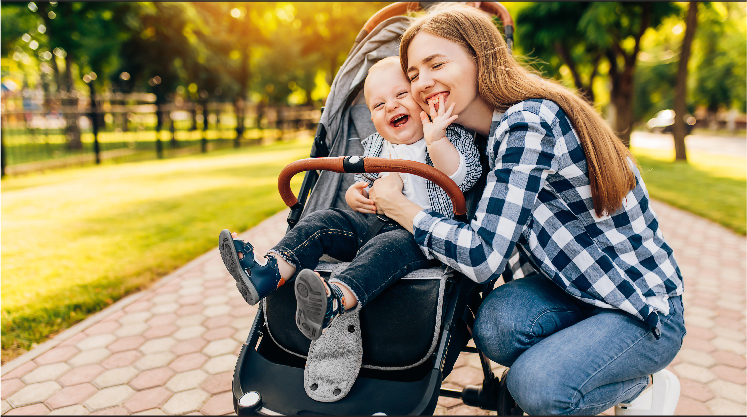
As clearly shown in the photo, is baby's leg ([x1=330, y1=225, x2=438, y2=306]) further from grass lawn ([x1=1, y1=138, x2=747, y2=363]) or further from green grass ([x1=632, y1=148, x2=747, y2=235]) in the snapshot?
green grass ([x1=632, y1=148, x2=747, y2=235])

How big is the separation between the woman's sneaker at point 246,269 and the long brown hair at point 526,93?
3.28ft

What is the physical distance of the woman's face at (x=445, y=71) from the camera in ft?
5.74

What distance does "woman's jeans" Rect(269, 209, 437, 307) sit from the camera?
1582 millimetres

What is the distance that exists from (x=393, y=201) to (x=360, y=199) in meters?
0.24

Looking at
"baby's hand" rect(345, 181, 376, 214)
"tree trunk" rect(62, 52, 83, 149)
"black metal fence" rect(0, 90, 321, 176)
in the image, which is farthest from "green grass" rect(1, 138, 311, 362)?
"tree trunk" rect(62, 52, 83, 149)

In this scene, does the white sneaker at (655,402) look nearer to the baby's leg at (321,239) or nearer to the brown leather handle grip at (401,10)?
the baby's leg at (321,239)

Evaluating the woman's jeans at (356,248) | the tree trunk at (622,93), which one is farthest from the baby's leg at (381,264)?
the tree trunk at (622,93)

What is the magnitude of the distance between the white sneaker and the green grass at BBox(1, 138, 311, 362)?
171 cm

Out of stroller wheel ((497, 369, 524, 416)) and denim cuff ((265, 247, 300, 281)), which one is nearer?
denim cuff ((265, 247, 300, 281))

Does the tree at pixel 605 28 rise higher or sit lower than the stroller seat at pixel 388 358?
higher

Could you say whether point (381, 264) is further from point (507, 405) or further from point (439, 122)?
point (507, 405)

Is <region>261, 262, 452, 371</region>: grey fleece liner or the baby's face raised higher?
the baby's face

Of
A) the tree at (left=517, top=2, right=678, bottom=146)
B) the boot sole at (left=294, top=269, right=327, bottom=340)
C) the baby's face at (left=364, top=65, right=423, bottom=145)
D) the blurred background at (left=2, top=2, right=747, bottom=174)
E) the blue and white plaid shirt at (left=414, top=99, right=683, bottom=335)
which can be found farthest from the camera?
the blurred background at (left=2, top=2, right=747, bottom=174)

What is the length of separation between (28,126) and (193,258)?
28.1 ft
